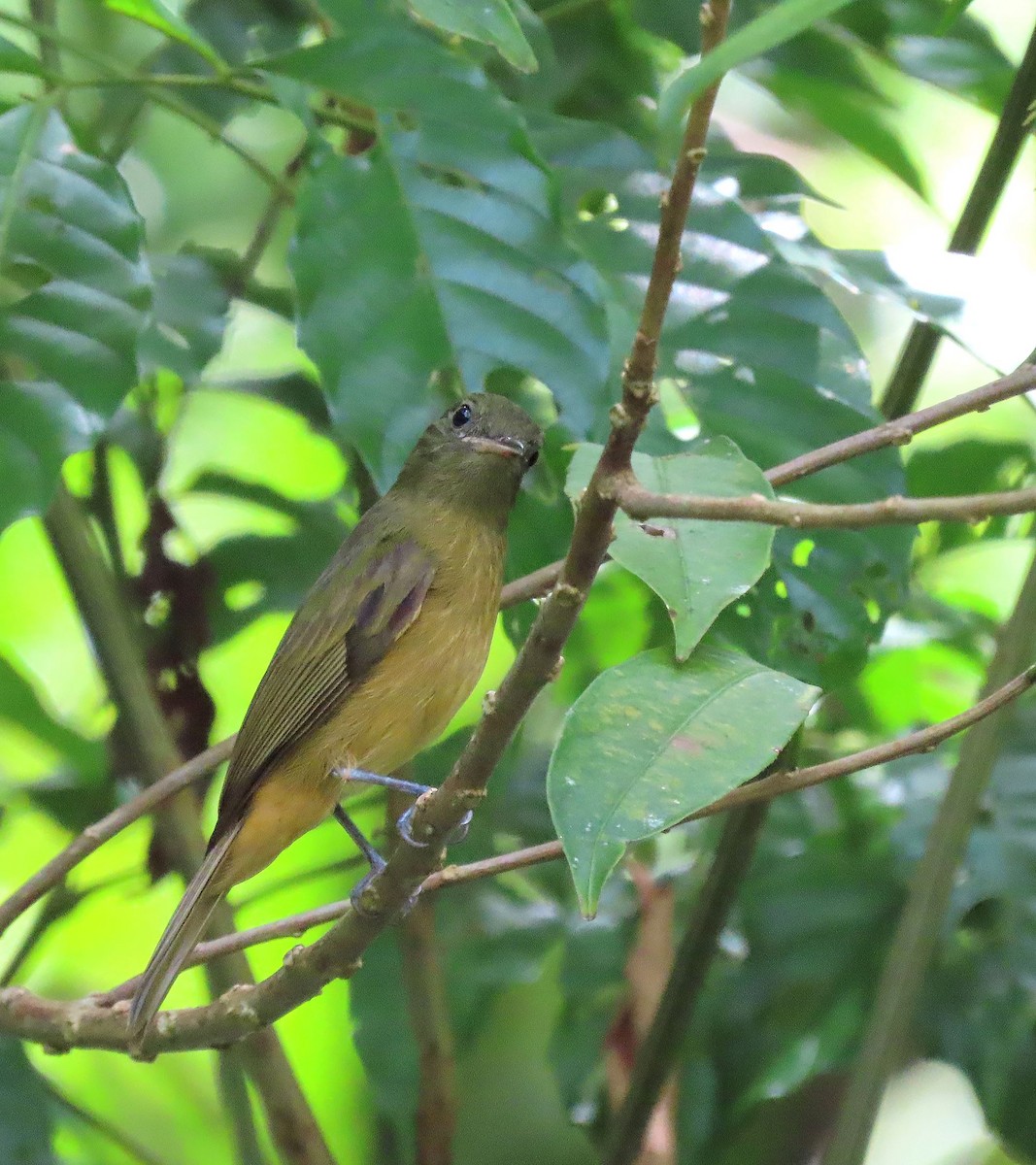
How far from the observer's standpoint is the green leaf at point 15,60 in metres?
2.16

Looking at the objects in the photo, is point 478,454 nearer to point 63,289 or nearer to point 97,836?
point 63,289

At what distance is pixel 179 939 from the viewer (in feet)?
7.54

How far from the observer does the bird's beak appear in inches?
108

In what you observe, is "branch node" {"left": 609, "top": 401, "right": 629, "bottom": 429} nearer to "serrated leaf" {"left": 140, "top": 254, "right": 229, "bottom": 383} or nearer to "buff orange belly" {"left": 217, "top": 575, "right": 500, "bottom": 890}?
"buff orange belly" {"left": 217, "top": 575, "right": 500, "bottom": 890}

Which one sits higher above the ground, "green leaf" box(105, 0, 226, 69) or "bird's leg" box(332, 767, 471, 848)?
"green leaf" box(105, 0, 226, 69)

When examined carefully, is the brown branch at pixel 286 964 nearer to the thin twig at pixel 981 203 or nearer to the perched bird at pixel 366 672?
the perched bird at pixel 366 672

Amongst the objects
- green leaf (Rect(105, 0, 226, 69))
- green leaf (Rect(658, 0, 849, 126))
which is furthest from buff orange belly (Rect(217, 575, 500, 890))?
green leaf (Rect(658, 0, 849, 126))

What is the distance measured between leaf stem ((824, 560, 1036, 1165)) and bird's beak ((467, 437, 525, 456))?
3.09 feet

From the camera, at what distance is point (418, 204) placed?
2.36 metres

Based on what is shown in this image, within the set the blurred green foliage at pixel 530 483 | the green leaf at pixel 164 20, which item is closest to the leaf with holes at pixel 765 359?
the blurred green foliage at pixel 530 483

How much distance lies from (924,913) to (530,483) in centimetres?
107

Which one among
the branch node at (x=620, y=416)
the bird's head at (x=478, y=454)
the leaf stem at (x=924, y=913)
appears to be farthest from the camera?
the bird's head at (x=478, y=454)

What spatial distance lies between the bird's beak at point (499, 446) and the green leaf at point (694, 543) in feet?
4.06

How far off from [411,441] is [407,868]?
2.47ft
